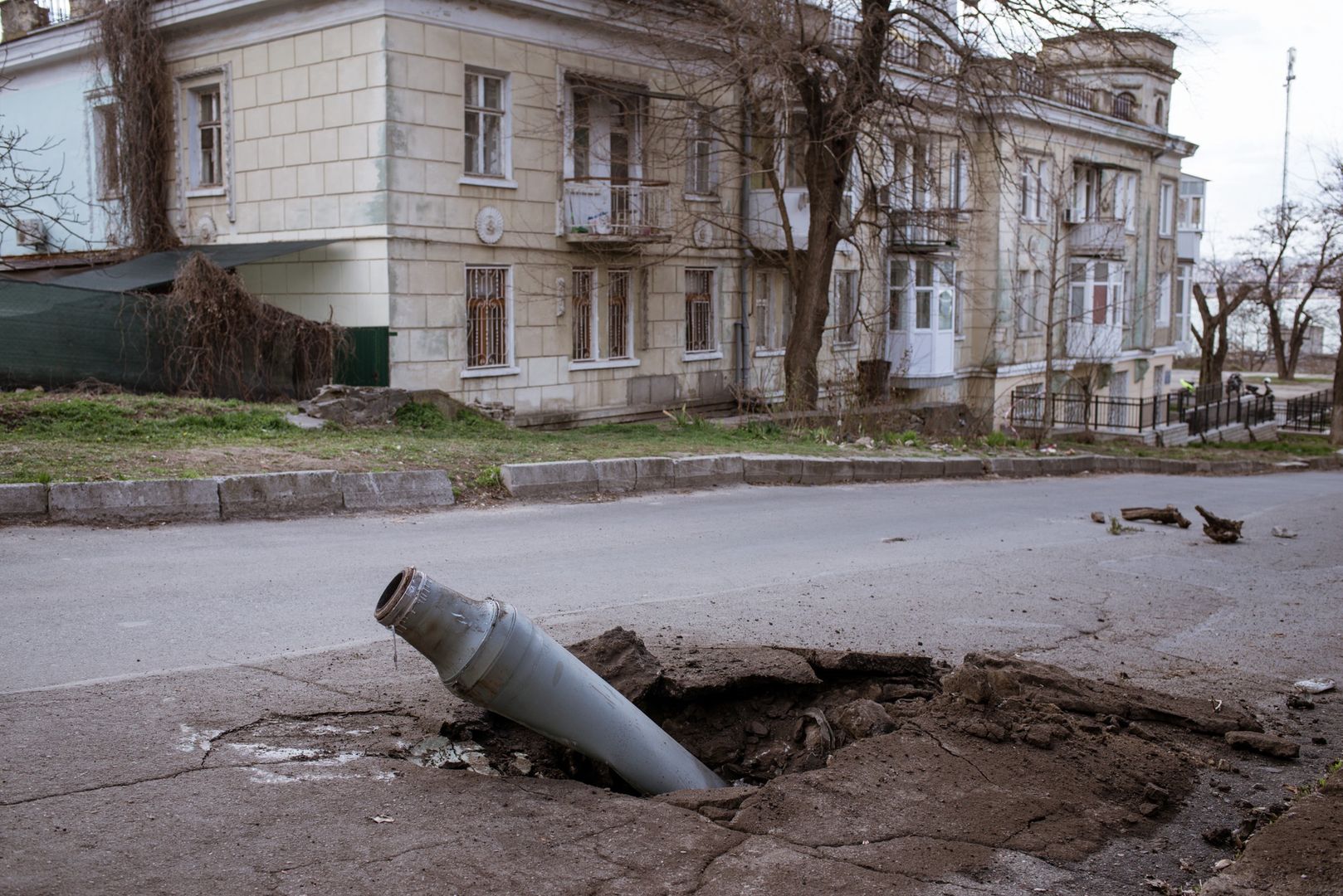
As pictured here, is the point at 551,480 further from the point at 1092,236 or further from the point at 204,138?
the point at 1092,236

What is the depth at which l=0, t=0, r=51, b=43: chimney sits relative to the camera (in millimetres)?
25375

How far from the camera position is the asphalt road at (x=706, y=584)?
6.50m

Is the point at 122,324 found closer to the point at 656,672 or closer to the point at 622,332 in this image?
the point at 622,332

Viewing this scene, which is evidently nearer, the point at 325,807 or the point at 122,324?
the point at 325,807

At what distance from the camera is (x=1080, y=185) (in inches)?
1625

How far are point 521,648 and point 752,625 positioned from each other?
2979 mm

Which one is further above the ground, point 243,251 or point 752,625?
point 243,251

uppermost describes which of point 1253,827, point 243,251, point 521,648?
point 243,251

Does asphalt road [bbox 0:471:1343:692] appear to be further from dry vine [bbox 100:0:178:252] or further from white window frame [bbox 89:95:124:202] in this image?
white window frame [bbox 89:95:124:202]

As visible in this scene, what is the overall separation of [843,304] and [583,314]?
10189mm

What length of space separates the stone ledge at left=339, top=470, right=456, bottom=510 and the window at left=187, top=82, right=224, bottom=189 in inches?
490

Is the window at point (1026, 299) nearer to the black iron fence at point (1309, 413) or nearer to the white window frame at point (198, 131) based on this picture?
the black iron fence at point (1309, 413)

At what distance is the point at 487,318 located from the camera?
2034 centimetres

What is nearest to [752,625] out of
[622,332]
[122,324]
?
[122,324]
